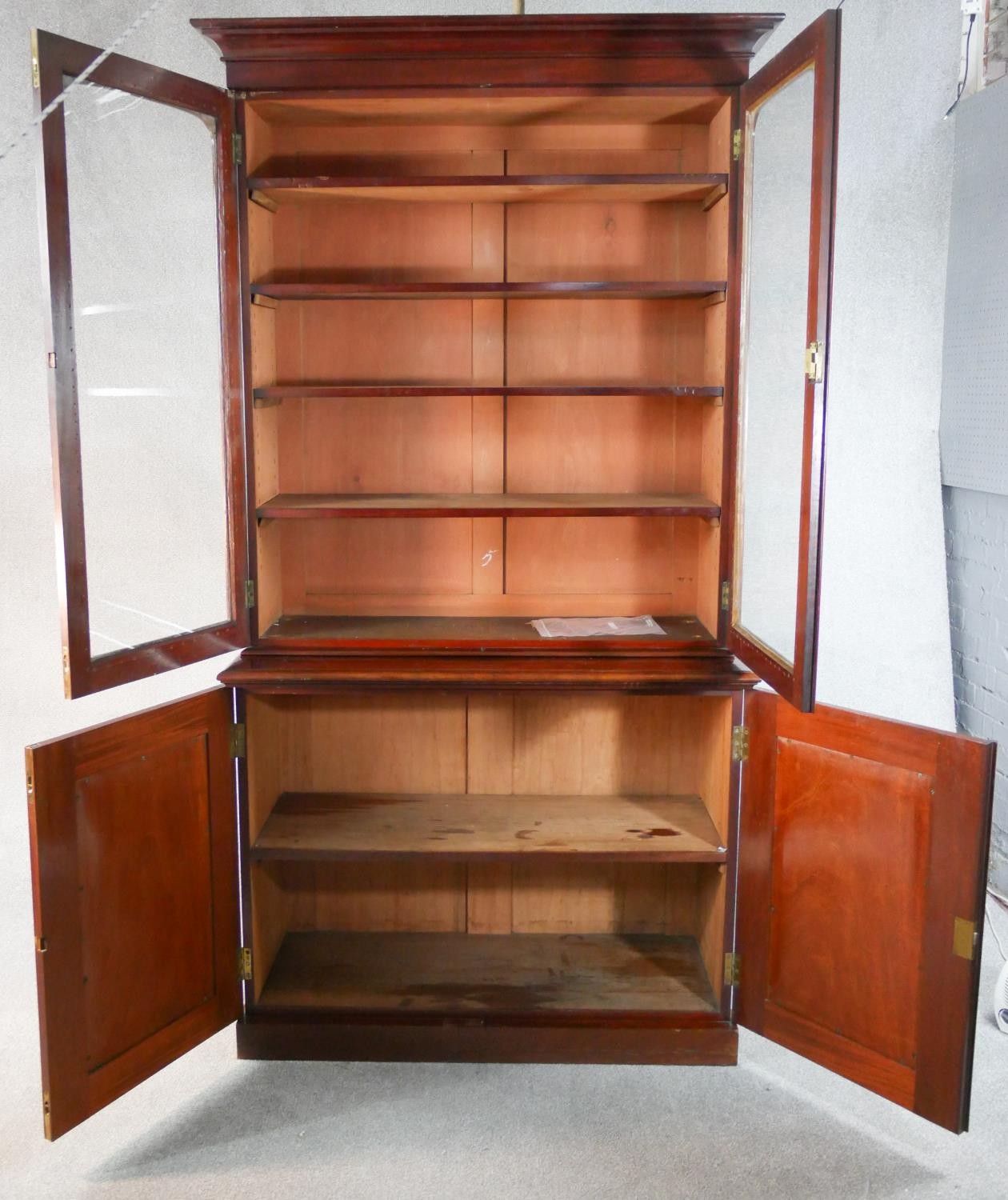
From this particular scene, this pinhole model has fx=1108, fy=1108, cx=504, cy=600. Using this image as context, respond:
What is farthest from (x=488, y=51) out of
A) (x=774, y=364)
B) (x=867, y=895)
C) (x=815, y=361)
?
(x=867, y=895)

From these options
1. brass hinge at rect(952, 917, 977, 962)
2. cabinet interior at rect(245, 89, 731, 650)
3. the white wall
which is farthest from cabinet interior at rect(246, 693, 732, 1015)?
the white wall

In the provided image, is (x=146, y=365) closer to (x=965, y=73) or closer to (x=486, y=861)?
(x=486, y=861)

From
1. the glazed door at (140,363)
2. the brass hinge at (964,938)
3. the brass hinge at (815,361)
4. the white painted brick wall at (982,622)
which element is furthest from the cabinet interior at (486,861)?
the white painted brick wall at (982,622)

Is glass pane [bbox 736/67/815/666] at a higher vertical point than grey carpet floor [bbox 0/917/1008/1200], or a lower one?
higher

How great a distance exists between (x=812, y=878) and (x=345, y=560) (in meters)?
1.44

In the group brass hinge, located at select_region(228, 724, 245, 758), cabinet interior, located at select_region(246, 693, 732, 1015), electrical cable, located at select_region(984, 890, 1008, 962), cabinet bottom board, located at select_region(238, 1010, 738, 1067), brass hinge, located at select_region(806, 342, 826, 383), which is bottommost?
cabinet bottom board, located at select_region(238, 1010, 738, 1067)

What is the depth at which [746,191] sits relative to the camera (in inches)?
97.7

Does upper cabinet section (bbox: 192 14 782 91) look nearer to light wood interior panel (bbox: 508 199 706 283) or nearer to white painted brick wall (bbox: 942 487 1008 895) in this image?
light wood interior panel (bbox: 508 199 706 283)

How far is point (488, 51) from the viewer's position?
244cm

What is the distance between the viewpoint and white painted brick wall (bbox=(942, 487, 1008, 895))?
3.37 metres

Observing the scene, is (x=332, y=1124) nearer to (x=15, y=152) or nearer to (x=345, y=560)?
(x=345, y=560)

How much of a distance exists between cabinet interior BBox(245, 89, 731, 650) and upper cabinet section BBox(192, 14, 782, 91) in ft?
0.44

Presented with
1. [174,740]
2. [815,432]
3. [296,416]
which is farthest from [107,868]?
[815,432]

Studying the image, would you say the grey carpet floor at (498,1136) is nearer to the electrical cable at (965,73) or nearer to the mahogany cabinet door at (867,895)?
the mahogany cabinet door at (867,895)
